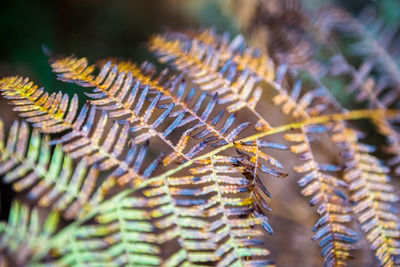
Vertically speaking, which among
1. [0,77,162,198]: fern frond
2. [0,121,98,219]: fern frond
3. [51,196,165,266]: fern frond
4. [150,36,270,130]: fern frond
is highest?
[150,36,270,130]: fern frond

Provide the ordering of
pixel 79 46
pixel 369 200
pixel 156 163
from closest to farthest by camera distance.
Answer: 1. pixel 156 163
2. pixel 369 200
3. pixel 79 46

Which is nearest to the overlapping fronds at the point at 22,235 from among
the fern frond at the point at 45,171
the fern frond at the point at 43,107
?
the fern frond at the point at 45,171

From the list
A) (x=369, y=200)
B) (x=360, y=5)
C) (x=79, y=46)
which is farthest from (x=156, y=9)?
(x=369, y=200)

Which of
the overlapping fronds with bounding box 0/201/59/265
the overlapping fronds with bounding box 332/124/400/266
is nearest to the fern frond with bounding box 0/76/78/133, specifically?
the overlapping fronds with bounding box 0/201/59/265

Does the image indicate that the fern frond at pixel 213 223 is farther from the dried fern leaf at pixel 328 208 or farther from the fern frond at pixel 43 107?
the fern frond at pixel 43 107

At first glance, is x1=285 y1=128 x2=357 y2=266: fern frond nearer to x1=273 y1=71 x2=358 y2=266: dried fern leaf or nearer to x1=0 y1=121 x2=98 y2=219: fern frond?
x1=273 y1=71 x2=358 y2=266: dried fern leaf

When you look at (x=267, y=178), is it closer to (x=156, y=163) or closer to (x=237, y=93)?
(x=237, y=93)

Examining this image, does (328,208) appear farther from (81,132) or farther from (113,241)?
(81,132)
